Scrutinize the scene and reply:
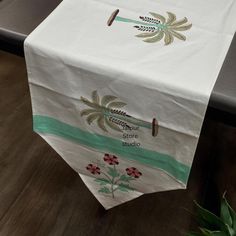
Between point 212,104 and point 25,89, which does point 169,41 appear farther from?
point 25,89

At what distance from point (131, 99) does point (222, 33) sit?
27 cm

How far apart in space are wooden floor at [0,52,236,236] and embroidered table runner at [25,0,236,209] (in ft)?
1.53

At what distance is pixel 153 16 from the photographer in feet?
2.89

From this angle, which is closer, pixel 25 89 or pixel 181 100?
pixel 181 100

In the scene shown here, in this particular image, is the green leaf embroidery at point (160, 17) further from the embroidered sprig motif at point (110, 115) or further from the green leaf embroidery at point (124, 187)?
the green leaf embroidery at point (124, 187)

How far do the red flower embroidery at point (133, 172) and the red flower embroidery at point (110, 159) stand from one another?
4 centimetres

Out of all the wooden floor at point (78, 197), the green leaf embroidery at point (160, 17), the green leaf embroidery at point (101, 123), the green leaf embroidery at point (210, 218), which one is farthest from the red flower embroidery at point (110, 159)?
the wooden floor at point (78, 197)

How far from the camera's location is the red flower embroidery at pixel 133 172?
37.8 inches

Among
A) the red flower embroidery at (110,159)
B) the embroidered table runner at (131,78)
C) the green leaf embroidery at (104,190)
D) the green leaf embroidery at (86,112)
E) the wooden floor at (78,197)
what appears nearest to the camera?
the embroidered table runner at (131,78)

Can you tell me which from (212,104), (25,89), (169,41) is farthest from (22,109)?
(212,104)

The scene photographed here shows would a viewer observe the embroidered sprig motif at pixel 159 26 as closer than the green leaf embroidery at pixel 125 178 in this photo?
Yes

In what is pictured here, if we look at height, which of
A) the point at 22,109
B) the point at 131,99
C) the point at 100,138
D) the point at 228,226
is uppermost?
the point at 131,99

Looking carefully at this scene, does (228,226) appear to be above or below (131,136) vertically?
below

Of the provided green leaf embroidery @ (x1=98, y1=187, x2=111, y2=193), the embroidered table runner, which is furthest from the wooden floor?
the embroidered table runner
